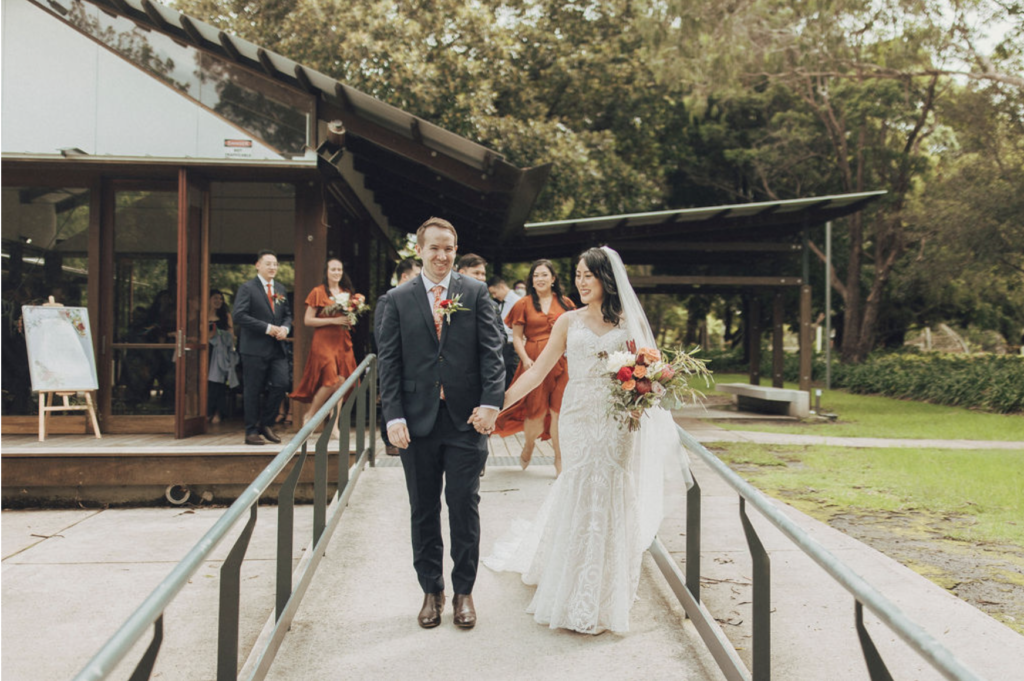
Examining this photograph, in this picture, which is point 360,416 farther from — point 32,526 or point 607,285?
point 607,285

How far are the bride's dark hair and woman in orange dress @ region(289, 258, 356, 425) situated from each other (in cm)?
443

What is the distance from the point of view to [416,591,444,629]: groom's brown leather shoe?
4152 mm

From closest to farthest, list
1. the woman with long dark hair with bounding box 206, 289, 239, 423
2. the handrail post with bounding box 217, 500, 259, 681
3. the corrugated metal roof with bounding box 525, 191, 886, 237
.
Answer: the handrail post with bounding box 217, 500, 259, 681, the woman with long dark hair with bounding box 206, 289, 239, 423, the corrugated metal roof with bounding box 525, 191, 886, 237

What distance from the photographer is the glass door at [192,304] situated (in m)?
8.55

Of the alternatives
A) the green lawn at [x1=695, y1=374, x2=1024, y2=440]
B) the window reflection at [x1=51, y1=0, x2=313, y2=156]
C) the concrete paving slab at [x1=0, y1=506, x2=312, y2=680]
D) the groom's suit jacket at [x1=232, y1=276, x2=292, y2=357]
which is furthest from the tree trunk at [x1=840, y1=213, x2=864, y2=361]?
the concrete paving slab at [x1=0, y1=506, x2=312, y2=680]

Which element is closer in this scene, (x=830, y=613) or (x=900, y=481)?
(x=830, y=613)

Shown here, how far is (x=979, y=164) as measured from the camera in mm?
22078

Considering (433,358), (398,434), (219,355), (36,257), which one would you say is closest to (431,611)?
(398,434)

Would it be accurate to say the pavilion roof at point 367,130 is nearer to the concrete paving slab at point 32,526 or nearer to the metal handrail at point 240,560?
the metal handrail at point 240,560

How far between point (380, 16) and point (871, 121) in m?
17.1

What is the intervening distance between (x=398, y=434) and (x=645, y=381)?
1.28 meters

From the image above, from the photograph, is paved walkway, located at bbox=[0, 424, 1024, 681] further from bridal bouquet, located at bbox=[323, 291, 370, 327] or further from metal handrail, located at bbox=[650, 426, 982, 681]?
bridal bouquet, located at bbox=[323, 291, 370, 327]

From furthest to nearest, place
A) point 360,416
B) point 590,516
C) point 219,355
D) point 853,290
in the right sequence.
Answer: point 853,290 → point 219,355 → point 360,416 → point 590,516

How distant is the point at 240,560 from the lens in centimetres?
301
